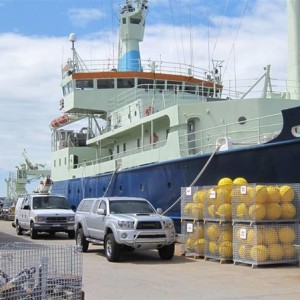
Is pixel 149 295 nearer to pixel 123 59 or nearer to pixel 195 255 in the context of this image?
pixel 195 255

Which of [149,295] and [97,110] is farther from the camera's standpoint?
[97,110]

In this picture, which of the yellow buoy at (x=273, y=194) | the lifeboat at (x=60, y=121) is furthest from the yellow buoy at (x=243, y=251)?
the lifeboat at (x=60, y=121)

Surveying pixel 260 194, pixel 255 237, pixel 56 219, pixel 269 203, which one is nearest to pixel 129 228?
pixel 255 237

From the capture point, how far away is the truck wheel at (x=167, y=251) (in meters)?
13.8

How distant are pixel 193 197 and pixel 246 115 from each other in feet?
15.0

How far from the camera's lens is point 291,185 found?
41.0 ft

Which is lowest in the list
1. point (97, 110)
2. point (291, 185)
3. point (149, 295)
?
point (149, 295)

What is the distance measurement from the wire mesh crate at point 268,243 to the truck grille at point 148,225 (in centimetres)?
217

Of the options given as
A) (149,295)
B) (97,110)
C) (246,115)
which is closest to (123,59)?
(97,110)

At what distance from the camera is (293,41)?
661 inches

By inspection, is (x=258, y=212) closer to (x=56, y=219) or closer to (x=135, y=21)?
(x=56, y=219)

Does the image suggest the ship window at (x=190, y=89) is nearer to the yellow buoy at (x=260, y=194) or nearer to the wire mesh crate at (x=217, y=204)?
the wire mesh crate at (x=217, y=204)

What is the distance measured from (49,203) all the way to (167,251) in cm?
1058

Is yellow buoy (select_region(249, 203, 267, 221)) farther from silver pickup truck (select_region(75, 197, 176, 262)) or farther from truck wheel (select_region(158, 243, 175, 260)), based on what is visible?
truck wheel (select_region(158, 243, 175, 260))
